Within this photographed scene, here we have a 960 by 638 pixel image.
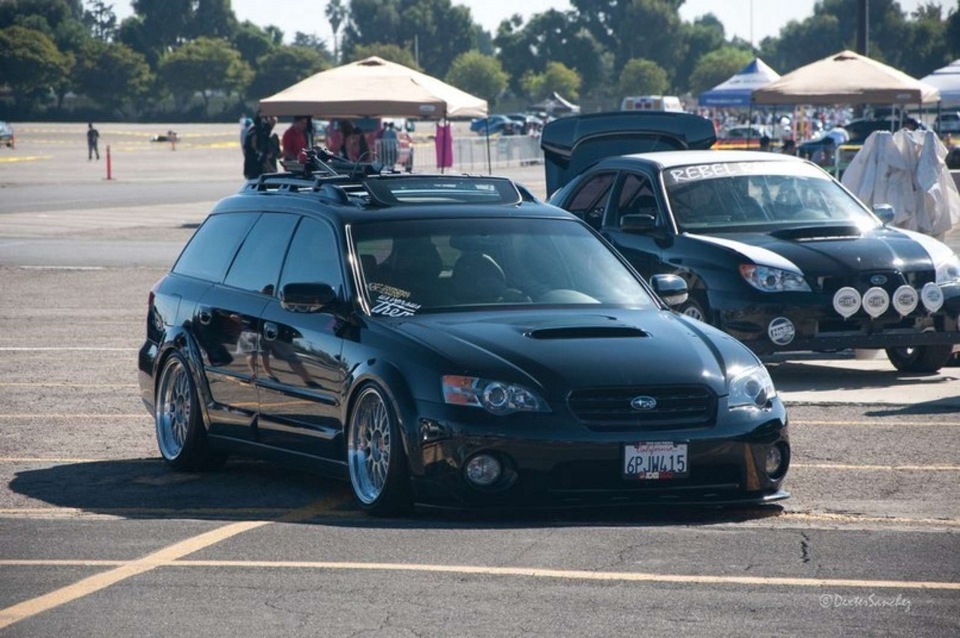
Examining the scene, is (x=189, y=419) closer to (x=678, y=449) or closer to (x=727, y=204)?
(x=678, y=449)

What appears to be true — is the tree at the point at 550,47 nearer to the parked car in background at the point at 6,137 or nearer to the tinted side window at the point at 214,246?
the parked car in background at the point at 6,137

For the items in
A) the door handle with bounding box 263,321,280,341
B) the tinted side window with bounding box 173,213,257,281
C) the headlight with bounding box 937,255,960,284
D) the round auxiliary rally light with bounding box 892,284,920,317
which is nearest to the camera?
the door handle with bounding box 263,321,280,341

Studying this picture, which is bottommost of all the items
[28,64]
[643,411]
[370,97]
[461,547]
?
[461,547]

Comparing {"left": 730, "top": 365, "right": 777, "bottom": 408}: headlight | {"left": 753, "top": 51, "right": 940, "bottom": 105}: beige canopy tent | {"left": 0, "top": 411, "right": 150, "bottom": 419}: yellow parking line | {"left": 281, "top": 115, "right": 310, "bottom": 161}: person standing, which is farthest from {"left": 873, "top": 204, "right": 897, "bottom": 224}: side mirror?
{"left": 281, "top": 115, "right": 310, "bottom": 161}: person standing

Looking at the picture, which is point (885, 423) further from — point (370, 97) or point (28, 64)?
point (28, 64)

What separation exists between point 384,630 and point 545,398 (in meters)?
2.30

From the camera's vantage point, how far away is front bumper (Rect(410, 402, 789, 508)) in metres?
7.84

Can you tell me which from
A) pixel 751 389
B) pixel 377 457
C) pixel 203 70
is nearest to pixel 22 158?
pixel 377 457

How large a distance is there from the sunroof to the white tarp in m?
13.1

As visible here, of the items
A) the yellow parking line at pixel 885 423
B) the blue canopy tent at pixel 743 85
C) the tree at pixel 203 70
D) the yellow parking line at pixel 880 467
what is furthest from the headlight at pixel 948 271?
the tree at pixel 203 70

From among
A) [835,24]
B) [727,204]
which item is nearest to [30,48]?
[835,24]

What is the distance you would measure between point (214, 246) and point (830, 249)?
16.9 ft

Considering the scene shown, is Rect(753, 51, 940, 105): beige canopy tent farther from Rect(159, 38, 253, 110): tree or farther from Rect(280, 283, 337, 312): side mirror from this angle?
Rect(159, 38, 253, 110): tree

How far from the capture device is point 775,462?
830cm
